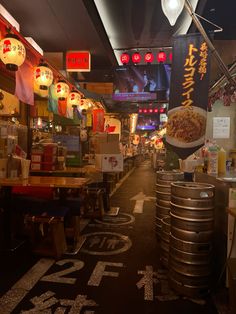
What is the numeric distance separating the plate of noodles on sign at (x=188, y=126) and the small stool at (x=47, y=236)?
2568mm

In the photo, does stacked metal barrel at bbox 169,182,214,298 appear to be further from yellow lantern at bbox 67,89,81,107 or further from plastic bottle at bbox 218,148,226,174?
yellow lantern at bbox 67,89,81,107

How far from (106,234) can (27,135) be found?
166 inches

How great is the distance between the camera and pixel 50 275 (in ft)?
13.5

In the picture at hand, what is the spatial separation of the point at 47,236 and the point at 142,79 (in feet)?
27.6

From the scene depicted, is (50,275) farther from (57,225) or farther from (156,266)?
(156,266)

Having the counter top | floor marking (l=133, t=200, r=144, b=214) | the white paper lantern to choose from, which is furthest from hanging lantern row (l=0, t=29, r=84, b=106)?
floor marking (l=133, t=200, r=144, b=214)

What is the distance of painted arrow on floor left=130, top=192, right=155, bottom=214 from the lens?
8.80m

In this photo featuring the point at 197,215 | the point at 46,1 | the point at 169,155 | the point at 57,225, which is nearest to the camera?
the point at 197,215

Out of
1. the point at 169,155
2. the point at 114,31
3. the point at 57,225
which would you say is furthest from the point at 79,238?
the point at 114,31

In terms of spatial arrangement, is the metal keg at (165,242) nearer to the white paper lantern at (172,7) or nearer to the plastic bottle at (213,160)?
the plastic bottle at (213,160)

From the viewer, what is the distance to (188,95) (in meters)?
4.60

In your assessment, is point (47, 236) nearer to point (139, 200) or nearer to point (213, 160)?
point (213, 160)

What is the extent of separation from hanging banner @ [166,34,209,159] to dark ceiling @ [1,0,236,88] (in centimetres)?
397

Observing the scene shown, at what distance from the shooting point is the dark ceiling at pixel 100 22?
7.52 meters
